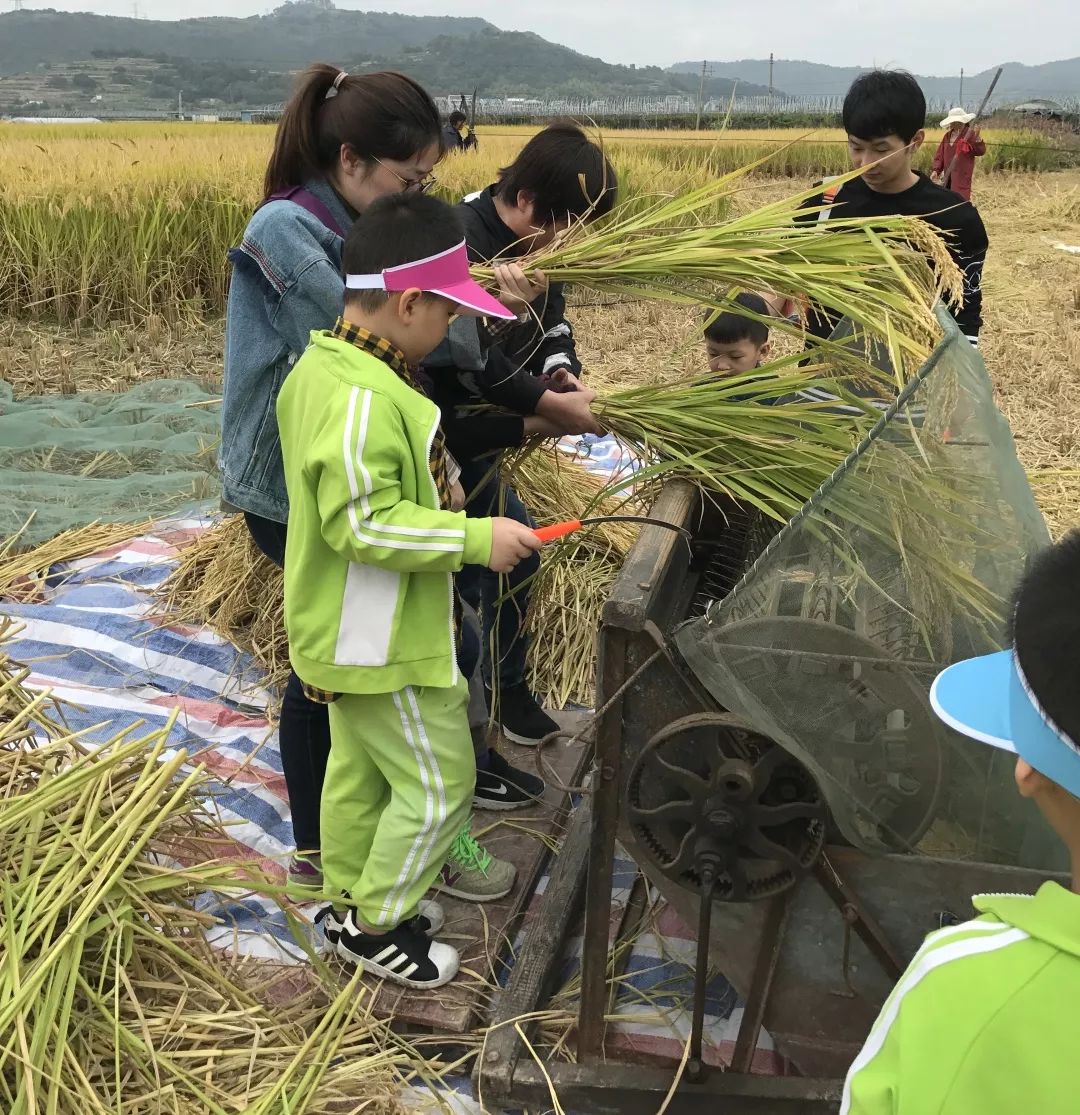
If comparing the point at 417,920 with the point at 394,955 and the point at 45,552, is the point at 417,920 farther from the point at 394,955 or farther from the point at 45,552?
the point at 45,552

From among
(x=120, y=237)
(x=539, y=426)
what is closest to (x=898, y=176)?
(x=539, y=426)

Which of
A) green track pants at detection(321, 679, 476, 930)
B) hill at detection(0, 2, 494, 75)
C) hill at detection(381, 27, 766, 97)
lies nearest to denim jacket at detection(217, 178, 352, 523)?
green track pants at detection(321, 679, 476, 930)

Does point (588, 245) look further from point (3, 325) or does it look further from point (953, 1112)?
point (3, 325)

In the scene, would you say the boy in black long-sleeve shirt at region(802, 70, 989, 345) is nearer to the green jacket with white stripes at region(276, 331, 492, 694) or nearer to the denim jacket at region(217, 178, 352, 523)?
the denim jacket at region(217, 178, 352, 523)

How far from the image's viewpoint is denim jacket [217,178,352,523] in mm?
1752

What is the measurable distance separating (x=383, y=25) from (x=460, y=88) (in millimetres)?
113385

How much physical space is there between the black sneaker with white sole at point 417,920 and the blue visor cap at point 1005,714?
49.2 inches

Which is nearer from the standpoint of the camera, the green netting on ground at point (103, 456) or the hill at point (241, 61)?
the green netting on ground at point (103, 456)

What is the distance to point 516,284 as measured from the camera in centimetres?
195

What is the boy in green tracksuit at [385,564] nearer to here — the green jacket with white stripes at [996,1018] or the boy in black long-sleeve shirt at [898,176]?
the green jacket with white stripes at [996,1018]

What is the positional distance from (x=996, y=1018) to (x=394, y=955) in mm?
1295

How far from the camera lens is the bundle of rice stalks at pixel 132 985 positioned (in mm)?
1403

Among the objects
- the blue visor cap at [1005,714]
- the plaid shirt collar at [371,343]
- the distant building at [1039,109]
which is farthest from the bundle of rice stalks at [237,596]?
the distant building at [1039,109]

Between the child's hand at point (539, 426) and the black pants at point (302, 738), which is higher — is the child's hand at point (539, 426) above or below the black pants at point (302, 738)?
above
